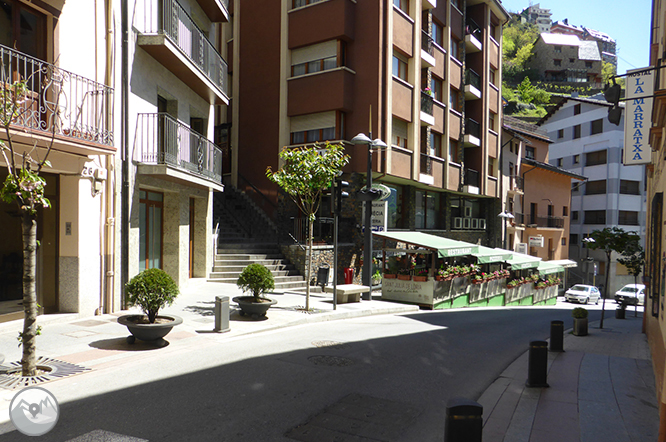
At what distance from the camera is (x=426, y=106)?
2459 centimetres

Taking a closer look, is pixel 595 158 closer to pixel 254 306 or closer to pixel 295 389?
pixel 254 306

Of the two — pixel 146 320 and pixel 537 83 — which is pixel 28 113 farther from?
pixel 537 83

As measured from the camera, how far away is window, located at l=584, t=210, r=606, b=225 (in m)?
50.6

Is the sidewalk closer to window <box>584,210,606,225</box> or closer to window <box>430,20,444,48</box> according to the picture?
window <box>430,20,444,48</box>

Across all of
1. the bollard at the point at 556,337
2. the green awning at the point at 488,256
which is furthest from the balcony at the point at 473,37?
the bollard at the point at 556,337

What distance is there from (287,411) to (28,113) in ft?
24.5

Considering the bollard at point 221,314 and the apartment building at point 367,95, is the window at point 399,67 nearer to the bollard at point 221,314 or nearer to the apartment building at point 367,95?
the apartment building at point 367,95

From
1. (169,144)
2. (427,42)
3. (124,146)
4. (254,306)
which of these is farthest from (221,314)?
(427,42)

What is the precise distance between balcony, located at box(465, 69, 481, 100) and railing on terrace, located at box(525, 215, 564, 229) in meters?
15.0

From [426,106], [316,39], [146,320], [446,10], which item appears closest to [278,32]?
[316,39]

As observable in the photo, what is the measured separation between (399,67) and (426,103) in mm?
2758

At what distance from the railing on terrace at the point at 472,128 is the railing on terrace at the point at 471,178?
2308 millimetres

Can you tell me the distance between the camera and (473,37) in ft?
97.2

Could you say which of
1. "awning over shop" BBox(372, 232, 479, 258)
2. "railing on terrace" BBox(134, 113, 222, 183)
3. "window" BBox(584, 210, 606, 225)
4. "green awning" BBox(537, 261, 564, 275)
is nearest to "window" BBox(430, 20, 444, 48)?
"awning over shop" BBox(372, 232, 479, 258)
